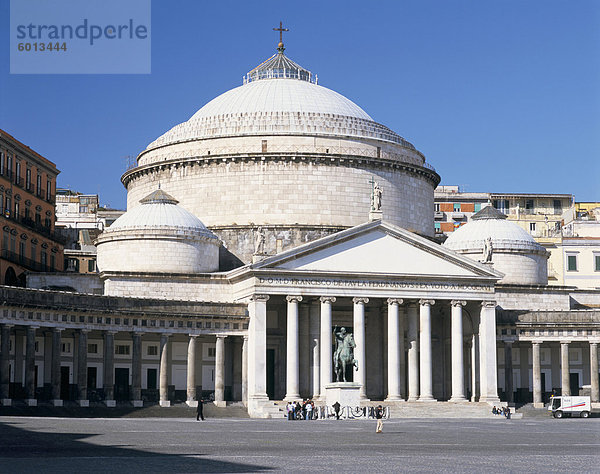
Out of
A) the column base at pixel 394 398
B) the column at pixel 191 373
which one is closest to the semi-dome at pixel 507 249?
the column base at pixel 394 398

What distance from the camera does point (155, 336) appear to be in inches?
3150

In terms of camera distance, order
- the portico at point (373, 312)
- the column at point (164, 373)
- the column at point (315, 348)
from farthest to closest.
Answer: the column at point (315, 348), the portico at point (373, 312), the column at point (164, 373)

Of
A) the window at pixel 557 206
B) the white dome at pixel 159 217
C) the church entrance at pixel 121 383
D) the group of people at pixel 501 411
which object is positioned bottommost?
the group of people at pixel 501 411

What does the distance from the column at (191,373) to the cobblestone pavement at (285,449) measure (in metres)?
23.7

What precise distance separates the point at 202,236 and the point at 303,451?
4903cm

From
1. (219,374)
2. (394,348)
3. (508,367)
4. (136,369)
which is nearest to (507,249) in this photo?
(508,367)

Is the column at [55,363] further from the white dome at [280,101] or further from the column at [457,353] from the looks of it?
the white dome at [280,101]

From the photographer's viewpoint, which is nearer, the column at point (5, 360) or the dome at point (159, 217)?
the column at point (5, 360)

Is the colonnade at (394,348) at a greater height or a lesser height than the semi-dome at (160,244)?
lesser

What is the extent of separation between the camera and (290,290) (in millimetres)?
76875

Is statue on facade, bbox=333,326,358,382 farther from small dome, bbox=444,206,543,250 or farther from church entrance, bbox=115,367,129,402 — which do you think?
small dome, bbox=444,206,543,250

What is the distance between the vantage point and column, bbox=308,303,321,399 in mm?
77062

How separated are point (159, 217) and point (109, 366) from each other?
1429 cm

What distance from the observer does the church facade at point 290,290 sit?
2975 inches
